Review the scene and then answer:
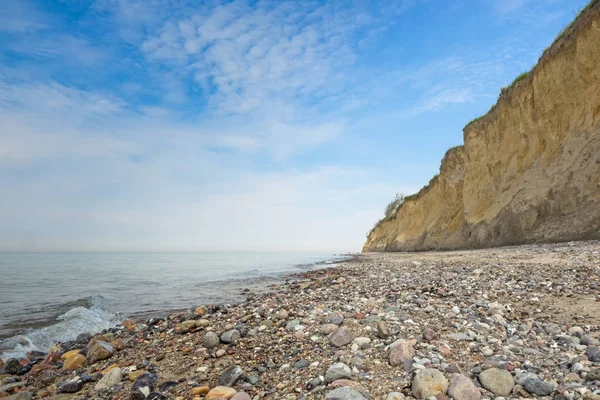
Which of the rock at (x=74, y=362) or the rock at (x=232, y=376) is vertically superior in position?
the rock at (x=232, y=376)

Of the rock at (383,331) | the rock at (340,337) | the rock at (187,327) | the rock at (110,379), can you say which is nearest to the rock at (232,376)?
the rock at (340,337)

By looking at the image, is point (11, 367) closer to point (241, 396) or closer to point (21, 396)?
point (21, 396)

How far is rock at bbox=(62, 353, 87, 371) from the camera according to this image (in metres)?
4.77

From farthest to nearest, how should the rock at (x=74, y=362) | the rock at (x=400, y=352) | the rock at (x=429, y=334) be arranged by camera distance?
1. the rock at (x=74, y=362)
2. the rock at (x=429, y=334)
3. the rock at (x=400, y=352)

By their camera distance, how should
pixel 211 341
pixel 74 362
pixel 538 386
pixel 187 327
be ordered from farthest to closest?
pixel 187 327 → pixel 74 362 → pixel 211 341 → pixel 538 386

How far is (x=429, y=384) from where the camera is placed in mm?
2674

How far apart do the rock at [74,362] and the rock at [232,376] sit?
280 cm

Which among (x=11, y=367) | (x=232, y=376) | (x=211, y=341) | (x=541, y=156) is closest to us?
(x=232, y=376)

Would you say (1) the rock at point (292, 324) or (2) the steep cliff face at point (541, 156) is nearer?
(1) the rock at point (292, 324)

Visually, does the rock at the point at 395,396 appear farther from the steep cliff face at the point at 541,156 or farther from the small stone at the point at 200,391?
the steep cliff face at the point at 541,156

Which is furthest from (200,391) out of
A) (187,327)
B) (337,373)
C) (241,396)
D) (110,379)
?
(187,327)

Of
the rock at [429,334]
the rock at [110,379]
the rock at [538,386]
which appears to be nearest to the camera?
the rock at [538,386]

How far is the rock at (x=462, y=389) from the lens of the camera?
2566mm

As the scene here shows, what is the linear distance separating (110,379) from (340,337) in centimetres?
273
